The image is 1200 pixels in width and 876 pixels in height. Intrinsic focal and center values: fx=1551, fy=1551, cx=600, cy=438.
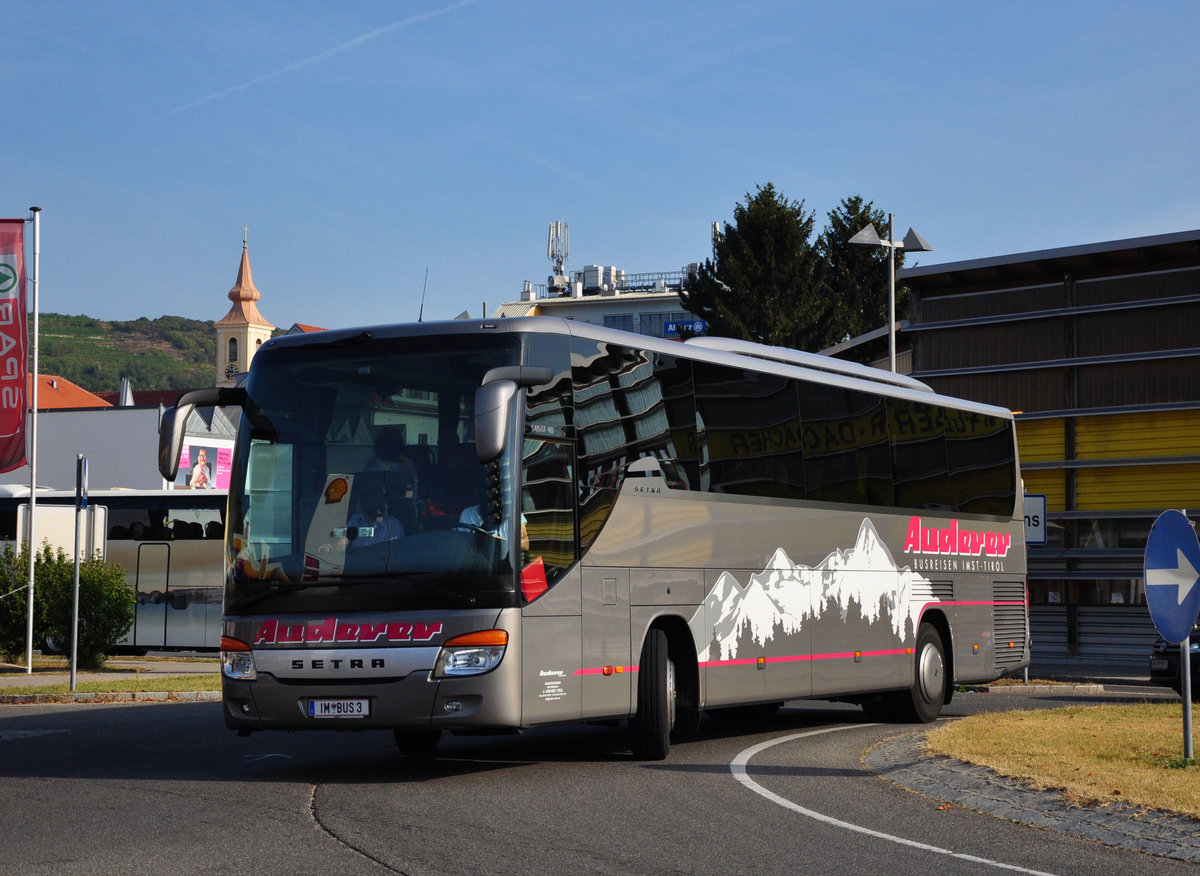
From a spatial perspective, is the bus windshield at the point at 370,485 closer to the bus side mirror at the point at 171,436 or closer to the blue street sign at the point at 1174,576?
the bus side mirror at the point at 171,436

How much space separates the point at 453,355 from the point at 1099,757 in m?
5.97

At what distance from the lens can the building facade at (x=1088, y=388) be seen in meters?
30.2

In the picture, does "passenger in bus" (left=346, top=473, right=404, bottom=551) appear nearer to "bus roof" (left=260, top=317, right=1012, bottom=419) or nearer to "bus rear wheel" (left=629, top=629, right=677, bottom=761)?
"bus roof" (left=260, top=317, right=1012, bottom=419)

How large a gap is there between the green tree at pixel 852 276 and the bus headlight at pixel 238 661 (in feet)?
185

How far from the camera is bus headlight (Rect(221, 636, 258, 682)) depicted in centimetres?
1150

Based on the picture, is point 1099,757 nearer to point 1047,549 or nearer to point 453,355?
point 453,355

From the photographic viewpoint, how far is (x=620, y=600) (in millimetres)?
12344

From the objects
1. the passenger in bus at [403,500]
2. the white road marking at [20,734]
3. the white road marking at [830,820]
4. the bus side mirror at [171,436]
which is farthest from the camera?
the white road marking at [20,734]

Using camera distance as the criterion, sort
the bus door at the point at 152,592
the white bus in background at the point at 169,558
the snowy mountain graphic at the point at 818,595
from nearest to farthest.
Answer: the snowy mountain graphic at the point at 818,595
the white bus in background at the point at 169,558
the bus door at the point at 152,592

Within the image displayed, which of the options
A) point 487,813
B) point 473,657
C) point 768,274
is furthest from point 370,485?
point 768,274

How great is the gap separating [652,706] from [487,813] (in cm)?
316

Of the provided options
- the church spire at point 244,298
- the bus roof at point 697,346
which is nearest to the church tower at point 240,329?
the church spire at point 244,298

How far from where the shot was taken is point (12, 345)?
888 inches

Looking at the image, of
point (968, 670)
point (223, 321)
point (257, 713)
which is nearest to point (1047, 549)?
point (968, 670)
